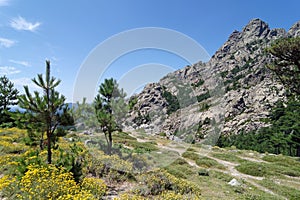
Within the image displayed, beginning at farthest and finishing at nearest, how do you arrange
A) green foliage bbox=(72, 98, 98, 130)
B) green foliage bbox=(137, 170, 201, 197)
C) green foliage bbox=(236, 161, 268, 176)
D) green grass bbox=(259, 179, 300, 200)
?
green foliage bbox=(236, 161, 268, 176)
green foliage bbox=(72, 98, 98, 130)
green grass bbox=(259, 179, 300, 200)
green foliage bbox=(137, 170, 201, 197)

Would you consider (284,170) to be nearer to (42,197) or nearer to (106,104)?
(106,104)

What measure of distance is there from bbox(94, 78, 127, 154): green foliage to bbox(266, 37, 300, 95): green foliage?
16.3 meters

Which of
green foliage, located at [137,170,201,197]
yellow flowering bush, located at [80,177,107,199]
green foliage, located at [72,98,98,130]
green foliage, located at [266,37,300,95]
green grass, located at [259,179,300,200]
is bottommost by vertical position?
green grass, located at [259,179,300,200]

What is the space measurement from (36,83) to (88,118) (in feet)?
20.8

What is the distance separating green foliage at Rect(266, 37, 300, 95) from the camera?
19.9m

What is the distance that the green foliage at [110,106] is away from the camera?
15.3 meters

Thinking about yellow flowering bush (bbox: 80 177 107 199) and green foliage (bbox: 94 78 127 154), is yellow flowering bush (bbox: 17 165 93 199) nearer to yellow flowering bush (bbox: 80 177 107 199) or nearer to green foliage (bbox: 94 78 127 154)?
yellow flowering bush (bbox: 80 177 107 199)

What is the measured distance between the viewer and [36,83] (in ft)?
33.3

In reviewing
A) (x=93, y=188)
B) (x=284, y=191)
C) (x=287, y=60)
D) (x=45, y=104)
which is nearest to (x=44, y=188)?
(x=93, y=188)

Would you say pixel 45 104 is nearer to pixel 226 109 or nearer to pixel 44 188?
pixel 44 188

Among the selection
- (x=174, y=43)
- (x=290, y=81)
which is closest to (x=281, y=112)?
(x=290, y=81)

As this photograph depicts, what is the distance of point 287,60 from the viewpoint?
21500 mm

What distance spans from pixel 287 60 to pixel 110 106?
18.9m

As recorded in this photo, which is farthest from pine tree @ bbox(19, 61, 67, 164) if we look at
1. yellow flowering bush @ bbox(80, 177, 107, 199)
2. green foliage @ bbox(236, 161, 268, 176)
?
green foliage @ bbox(236, 161, 268, 176)
